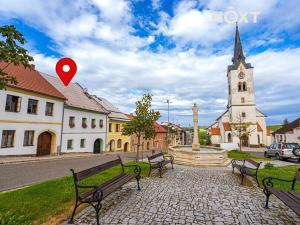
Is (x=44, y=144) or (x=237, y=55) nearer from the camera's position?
(x=44, y=144)

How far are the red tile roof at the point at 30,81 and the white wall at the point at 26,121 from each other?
0.52m

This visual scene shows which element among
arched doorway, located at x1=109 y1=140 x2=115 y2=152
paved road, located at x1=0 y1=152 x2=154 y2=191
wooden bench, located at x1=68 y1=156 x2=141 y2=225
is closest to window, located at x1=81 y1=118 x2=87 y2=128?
arched doorway, located at x1=109 y1=140 x2=115 y2=152

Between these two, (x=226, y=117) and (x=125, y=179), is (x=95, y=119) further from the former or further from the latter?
(x=226, y=117)

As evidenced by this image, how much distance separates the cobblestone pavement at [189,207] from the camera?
4.68 meters

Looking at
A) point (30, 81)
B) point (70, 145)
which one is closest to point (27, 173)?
point (30, 81)

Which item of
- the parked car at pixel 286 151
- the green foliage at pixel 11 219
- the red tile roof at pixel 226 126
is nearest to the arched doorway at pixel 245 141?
the red tile roof at pixel 226 126

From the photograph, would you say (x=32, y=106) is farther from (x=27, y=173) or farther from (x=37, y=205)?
(x=37, y=205)

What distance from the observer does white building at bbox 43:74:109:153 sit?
2480 centimetres

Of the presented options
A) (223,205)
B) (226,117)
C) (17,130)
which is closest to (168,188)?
(223,205)

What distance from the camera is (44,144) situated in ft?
71.6

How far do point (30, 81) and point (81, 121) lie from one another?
26.1 ft

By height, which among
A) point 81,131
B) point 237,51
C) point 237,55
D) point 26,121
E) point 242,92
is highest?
point 237,51

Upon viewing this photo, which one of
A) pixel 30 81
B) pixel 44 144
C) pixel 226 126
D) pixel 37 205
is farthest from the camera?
pixel 226 126

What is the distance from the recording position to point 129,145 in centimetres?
3959
